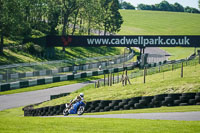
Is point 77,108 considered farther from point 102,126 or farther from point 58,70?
point 58,70

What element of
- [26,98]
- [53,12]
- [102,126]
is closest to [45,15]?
[53,12]

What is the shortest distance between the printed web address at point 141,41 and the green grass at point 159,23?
61587 millimetres

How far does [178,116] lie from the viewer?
42.8ft

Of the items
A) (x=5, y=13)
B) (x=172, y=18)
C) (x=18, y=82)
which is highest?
(x=172, y=18)

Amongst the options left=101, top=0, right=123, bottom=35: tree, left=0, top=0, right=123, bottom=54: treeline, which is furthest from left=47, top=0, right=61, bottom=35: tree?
left=101, top=0, right=123, bottom=35: tree

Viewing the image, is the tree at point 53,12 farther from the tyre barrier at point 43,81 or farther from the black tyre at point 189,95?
the black tyre at point 189,95

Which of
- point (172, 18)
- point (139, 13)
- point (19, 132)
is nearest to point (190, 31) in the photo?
point (172, 18)

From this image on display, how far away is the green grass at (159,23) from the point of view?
4694 inches

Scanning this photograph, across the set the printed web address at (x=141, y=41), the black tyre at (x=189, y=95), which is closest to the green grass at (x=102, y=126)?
the black tyre at (x=189, y=95)

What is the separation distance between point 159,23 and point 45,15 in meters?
75.4

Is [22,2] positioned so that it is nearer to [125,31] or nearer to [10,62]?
[10,62]

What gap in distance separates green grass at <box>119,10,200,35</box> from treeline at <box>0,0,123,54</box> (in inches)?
1170

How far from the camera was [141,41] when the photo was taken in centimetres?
5231

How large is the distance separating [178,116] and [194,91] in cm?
321
